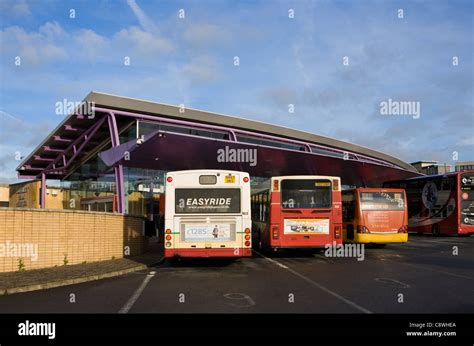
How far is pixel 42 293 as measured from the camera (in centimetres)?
971

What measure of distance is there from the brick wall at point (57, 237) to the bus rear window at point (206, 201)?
3.05 m

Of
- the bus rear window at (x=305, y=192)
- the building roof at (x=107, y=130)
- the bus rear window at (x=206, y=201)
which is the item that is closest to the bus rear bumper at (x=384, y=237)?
the bus rear window at (x=305, y=192)

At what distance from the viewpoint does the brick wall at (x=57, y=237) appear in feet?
39.6

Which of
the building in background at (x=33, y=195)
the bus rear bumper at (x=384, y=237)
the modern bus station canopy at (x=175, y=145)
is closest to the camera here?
the bus rear bumper at (x=384, y=237)

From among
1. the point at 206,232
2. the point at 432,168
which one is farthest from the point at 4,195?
the point at 432,168

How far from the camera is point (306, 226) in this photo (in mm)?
17078

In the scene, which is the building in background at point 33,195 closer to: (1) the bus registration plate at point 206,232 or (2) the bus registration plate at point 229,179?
(1) the bus registration plate at point 206,232

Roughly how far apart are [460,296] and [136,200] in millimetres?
32995

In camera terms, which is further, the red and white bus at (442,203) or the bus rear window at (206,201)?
the red and white bus at (442,203)

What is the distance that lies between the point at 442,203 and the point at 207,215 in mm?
21979

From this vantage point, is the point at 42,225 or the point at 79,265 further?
the point at 79,265
